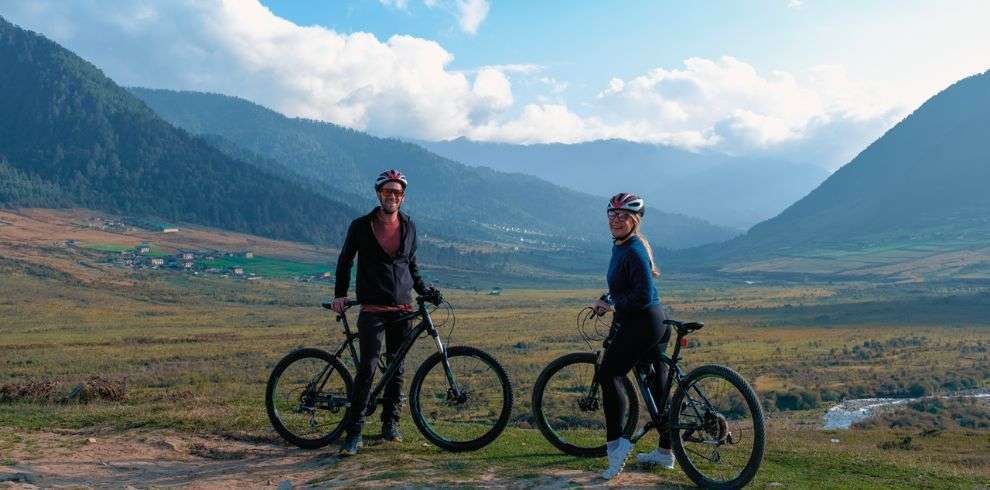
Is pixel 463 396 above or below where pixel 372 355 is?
below

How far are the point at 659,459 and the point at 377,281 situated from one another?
358 cm

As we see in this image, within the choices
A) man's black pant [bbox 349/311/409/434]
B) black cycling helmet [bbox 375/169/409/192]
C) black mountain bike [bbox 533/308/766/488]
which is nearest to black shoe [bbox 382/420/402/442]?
man's black pant [bbox 349/311/409/434]

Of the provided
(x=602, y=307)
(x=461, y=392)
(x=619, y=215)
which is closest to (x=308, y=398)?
(x=461, y=392)

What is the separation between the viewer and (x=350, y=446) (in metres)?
8.06

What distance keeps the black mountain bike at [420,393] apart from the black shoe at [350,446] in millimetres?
338

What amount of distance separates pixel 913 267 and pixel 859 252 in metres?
36.3

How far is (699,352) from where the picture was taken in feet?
188

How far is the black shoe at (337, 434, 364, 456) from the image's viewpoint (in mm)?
8016

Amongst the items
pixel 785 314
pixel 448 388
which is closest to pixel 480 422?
pixel 448 388

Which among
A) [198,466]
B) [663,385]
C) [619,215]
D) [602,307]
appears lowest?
[198,466]

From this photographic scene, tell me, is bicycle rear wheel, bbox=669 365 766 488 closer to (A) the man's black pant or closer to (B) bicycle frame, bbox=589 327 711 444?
(B) bicycle frame, bbox=589 327 711 444

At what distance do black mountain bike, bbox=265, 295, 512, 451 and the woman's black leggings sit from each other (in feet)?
3.81

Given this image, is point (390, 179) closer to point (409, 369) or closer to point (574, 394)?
point (574, 394)

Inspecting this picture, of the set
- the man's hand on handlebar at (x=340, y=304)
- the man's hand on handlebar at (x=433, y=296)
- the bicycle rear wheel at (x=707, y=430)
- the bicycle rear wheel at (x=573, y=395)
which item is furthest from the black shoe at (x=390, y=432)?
the bicycle rear wheel at (x=707, y=430)
